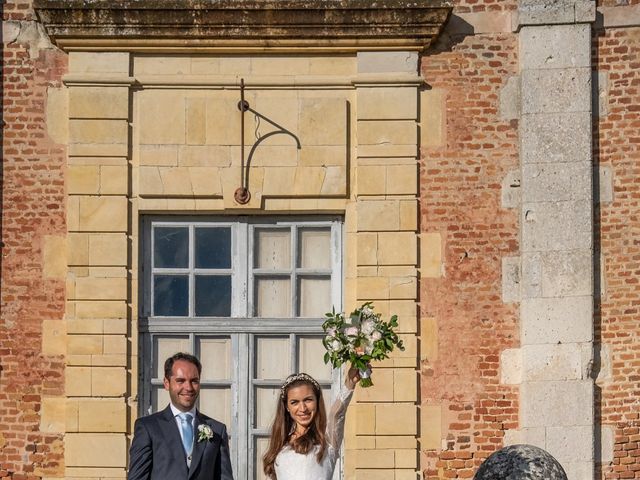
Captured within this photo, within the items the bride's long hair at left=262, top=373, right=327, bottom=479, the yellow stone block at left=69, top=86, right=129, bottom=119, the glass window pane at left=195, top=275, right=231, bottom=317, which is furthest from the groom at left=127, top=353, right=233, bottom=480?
the yellow stone block at left=69, top=86, right=129, bottom=119

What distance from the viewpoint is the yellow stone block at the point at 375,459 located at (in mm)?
12031

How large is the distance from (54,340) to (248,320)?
1.61 metres

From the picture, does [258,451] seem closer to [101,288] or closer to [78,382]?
[78,382]

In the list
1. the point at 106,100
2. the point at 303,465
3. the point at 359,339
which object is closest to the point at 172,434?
the point at 303,465

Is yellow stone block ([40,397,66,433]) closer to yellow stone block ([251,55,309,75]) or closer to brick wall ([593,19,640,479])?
yellow stone block ([251,55,309,75])

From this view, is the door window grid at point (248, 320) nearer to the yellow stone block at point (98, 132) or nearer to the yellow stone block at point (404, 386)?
the yellow stone block at point (404, 386)

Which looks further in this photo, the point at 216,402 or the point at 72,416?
the point at 216,402

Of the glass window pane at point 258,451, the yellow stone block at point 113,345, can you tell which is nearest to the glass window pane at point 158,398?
the yellow stone block at point 113,345

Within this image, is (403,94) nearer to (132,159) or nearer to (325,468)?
(132,159)

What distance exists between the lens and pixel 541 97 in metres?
12.2

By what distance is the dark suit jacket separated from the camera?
8.24 meters

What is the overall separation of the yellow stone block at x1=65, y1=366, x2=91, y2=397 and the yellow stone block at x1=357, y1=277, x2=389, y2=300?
2.34 meters

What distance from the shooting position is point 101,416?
12.1 meters

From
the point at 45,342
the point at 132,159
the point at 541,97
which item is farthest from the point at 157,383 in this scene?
the point at 541,97
